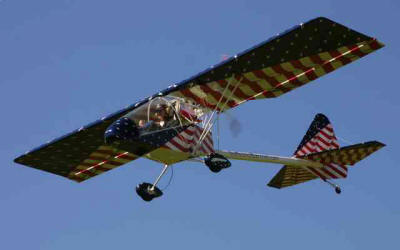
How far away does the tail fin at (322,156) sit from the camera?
2930cm

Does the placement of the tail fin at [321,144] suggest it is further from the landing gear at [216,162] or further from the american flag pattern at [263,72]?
the landing gear at [216,162]

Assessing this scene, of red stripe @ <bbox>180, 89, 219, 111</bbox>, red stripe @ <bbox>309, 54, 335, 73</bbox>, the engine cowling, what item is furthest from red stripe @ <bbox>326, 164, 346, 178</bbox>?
the engine cowling

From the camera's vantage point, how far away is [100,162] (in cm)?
2772

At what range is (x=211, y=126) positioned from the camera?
2438 cm

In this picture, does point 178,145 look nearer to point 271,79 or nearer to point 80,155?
point 271,79

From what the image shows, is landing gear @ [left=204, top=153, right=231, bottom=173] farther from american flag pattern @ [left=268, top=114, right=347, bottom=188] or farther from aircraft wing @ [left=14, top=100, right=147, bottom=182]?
american flag pattern @ [left=268, top=114, right=347, bottom=188]

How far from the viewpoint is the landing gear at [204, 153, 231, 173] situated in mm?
23328

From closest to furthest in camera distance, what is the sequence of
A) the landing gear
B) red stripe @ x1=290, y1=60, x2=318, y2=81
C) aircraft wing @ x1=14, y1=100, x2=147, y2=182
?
the landing gear → red stripe @ x1=290, y1=60, x2=318, y2=81 → aircraft wing @ x1=14, y1=100, x2=147, y2=182

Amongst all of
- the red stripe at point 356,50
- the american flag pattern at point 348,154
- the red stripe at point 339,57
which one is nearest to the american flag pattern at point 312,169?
the american flag pattern at point 348,154

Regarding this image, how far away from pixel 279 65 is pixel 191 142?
10.2ft

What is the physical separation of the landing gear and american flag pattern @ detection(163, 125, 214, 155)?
2.18 ft

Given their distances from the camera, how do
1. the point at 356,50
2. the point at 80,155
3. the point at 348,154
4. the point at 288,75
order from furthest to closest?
the point at 348,154, the point at 80,155, the point at 288,75, the point at 356,50

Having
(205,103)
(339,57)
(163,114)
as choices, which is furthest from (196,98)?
(339,57)

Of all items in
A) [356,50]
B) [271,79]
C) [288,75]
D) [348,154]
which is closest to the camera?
[356,50]
